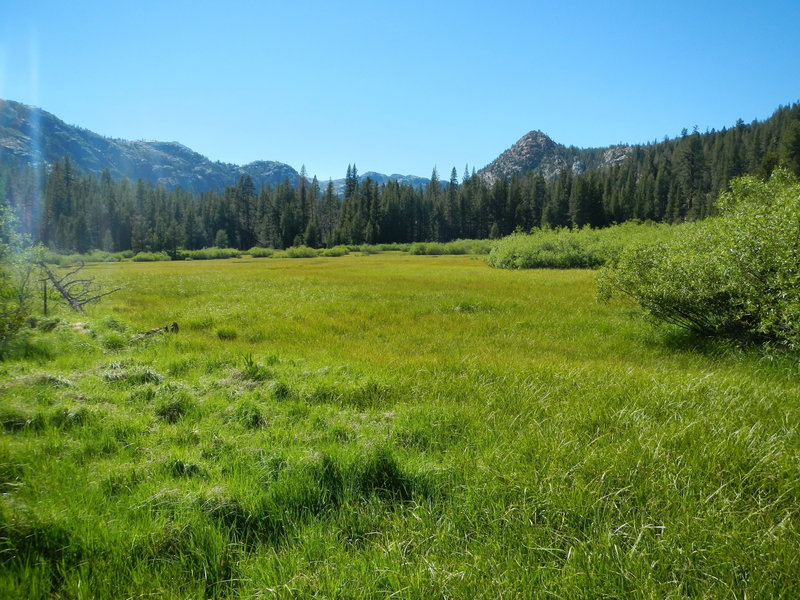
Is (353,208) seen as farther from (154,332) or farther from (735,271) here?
(735,271)

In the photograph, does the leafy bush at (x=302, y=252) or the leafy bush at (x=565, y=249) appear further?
the leafy bush at (x=302, y=252)

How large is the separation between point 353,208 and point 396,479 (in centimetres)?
11449

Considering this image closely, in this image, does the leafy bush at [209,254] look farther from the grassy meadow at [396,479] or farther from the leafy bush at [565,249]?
the grassy meadow at [396,479]

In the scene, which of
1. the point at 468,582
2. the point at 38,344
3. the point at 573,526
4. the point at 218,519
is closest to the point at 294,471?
the point at 218,519

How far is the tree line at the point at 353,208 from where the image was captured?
10394cm

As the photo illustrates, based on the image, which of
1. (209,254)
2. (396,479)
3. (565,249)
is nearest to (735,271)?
(396,479)

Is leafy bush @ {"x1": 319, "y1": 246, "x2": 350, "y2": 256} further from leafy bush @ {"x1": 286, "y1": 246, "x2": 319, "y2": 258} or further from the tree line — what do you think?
the tree line

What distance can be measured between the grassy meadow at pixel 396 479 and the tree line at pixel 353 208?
96383mm

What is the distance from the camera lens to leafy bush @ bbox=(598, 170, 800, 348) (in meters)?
7.76

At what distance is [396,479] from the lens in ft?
15.0

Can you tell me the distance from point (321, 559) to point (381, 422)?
2684mm

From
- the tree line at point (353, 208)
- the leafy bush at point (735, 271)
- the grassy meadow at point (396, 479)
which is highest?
the tree line at point (353, 208)

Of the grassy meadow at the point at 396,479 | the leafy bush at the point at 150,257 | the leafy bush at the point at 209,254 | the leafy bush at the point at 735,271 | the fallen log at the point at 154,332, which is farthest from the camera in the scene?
the leafy bush at the point at 209,254

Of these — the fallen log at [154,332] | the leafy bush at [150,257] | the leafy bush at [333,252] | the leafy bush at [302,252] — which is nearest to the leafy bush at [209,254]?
the leafy bush at [150,257]
